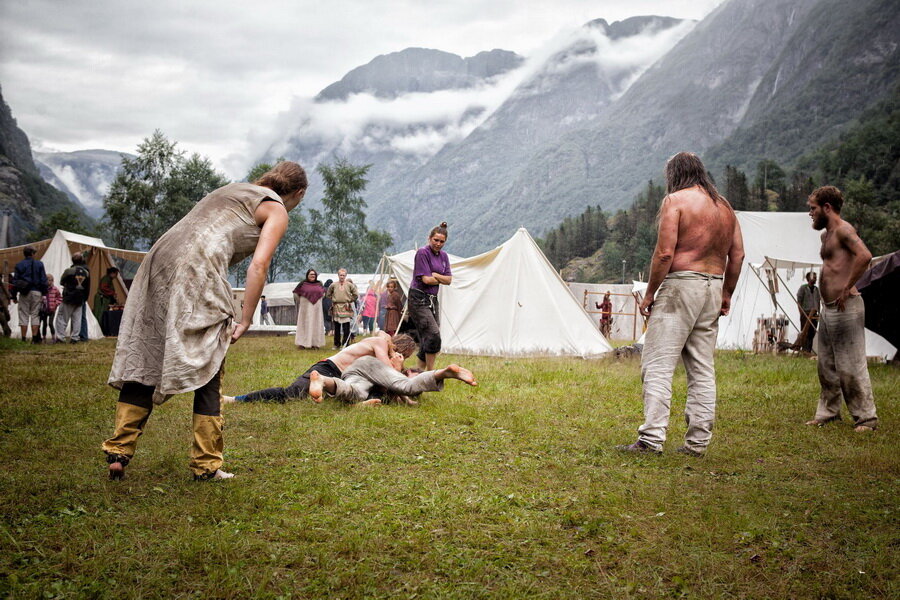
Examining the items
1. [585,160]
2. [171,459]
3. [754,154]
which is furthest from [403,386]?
[585,160]

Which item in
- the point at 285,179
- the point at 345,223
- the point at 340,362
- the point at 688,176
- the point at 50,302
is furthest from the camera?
the point at 345,223

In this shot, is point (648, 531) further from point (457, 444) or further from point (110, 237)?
point (110, 237)

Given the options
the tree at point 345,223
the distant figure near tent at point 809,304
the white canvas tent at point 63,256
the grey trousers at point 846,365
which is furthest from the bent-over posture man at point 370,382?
the tree at point 345,223

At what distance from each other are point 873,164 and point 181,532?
269 feet

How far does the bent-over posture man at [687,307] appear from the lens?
4.20 metres

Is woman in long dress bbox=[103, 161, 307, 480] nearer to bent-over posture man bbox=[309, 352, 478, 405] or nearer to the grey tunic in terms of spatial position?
the grey tunic

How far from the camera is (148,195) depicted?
46.6 meters

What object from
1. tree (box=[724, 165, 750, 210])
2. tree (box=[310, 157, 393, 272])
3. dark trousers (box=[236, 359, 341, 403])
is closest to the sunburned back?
dark trousers (box=[236, 359, 341, 403])

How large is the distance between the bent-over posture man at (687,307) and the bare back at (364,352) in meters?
2.74

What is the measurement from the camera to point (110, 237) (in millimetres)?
49188

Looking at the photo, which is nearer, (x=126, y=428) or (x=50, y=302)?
(x=126, y=428)

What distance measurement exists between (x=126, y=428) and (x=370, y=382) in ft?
9.74

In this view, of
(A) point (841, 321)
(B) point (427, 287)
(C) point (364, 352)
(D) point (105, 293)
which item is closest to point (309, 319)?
(D) point (105, 293)

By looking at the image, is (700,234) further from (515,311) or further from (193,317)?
(515,311)
